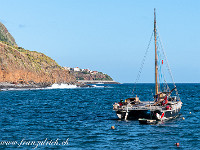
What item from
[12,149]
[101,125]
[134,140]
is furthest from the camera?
[101,125]

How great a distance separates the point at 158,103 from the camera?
47031 mm

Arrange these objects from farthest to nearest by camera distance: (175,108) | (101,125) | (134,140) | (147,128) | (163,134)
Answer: (175,108) < (101,125) < (147,128) < (163,134) < (134,140)

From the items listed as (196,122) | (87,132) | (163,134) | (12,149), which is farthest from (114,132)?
(196,122)

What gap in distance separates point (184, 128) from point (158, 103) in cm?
876

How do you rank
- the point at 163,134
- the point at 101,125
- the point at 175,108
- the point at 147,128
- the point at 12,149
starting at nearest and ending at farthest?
1. the point at 12,149
2. the point at 163,134
3. the point at 147,128
4. the point at 101,125
5. the point at 175,108

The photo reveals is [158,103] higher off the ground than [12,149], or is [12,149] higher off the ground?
[158,103]

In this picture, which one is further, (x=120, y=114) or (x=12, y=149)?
(x=120, y=114)

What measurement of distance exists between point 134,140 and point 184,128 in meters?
9.68

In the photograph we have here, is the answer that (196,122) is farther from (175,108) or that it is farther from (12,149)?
(12,149)

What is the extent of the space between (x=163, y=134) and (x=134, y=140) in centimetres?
414

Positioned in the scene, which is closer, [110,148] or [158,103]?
[110,148]

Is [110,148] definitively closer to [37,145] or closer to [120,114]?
[37,145]

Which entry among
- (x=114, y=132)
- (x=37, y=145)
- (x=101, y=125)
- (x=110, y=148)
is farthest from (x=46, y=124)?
(x=110, y=148)

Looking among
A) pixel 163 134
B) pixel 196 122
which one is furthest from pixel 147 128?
pixel 196 122
